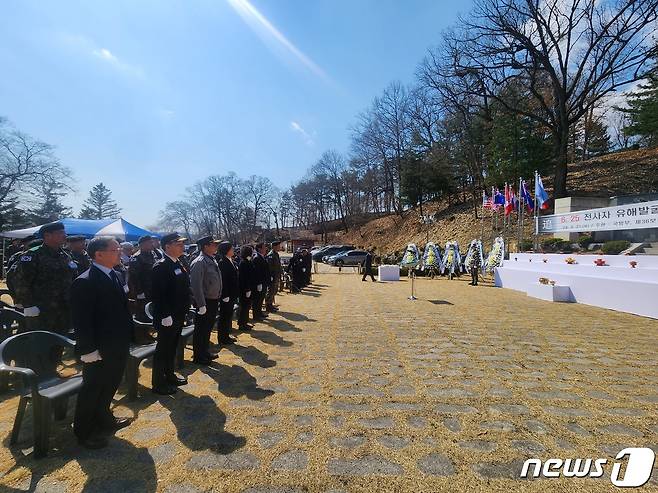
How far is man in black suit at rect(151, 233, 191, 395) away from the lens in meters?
4.02

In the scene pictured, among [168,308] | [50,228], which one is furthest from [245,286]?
[50,228]

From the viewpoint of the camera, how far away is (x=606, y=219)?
1186 centimetres

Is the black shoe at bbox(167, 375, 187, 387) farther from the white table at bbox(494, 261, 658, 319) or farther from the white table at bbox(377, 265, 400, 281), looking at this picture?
the white table at bbox(377, 265, 400, 281)

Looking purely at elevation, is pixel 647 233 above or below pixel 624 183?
below

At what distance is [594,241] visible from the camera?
13312 millimetres

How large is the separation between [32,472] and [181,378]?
77.1 inches

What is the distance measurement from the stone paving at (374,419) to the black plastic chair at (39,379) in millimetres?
169

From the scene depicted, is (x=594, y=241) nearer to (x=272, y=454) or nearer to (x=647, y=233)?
(x=647, y=233)

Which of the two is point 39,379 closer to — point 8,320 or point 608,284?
point 8,320

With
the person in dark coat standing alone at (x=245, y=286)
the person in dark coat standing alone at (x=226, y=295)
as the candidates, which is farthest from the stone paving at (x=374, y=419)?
the person in dark coat standing alone at (x=245, y=286)

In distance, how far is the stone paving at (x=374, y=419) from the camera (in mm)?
2533

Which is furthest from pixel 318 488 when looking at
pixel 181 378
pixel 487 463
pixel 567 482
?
pixel 181 378

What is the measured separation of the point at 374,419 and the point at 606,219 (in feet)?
40.2

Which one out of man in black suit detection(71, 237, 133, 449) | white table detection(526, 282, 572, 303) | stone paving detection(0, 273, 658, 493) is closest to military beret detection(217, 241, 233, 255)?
stone paving detection(0, 273, 658, 493)
